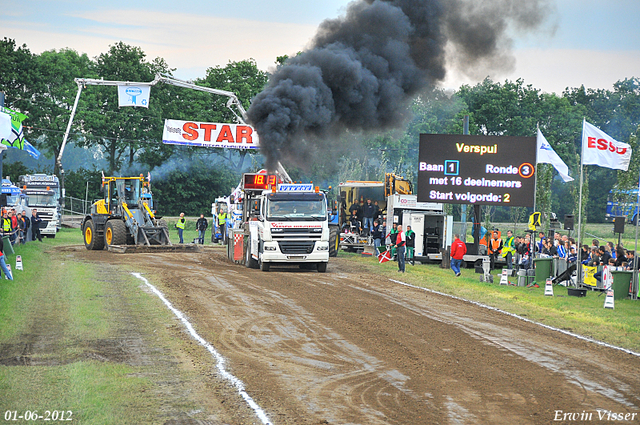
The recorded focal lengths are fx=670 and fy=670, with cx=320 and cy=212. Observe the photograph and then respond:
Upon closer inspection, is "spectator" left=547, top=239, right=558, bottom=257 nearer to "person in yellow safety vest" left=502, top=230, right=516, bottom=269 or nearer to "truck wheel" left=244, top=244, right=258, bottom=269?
"person in yellow safety vest" left=502, top=230, right=516, bottom=269

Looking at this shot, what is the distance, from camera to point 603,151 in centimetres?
2088

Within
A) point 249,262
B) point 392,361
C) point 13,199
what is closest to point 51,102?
point 13,199

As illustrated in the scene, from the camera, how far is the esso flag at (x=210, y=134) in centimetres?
4375

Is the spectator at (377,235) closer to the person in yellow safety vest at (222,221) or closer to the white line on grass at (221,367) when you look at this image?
the person in yellow safety vest at (222,221)

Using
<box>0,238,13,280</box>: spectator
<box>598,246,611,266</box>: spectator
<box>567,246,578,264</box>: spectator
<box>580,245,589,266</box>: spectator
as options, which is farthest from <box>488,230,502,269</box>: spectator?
<box>0,238,13,280</box>: spectator

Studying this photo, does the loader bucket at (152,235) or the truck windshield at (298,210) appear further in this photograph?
the loader bucket at (152,235)

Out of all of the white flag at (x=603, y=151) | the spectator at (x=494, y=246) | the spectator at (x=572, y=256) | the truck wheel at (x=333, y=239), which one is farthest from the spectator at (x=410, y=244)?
the white flag at (x=603, y=151)

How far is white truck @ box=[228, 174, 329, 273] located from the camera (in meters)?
21.5

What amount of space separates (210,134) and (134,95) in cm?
534

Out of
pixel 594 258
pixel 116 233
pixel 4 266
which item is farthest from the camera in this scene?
pixel 116 233

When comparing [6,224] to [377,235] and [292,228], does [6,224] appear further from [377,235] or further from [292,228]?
[377,235]

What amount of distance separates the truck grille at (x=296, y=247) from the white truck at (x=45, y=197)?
22.2 meters

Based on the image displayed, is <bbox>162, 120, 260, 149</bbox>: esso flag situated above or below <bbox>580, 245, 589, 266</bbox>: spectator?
above

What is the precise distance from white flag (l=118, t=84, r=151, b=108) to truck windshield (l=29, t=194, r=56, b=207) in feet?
24.3
